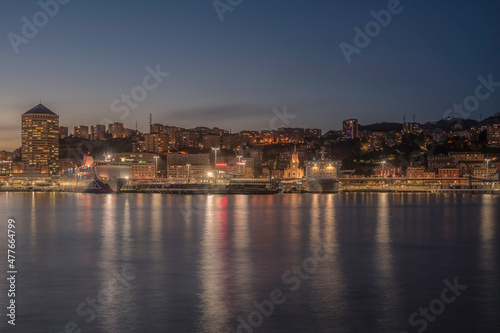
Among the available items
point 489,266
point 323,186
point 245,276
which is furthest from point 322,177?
point 245,276

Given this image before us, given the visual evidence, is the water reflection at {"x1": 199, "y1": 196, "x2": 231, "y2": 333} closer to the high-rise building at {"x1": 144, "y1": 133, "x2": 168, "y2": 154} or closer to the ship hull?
the ship hull

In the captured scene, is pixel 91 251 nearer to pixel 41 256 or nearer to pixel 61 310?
pixel 41 256

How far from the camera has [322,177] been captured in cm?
7344

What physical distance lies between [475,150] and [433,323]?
333 ft

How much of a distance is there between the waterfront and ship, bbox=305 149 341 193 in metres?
47.3

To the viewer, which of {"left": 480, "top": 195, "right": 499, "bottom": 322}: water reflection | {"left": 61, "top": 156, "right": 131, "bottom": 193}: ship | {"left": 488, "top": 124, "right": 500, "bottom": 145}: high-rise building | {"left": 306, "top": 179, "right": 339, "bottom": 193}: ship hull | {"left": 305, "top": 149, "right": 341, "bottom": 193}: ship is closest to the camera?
{"left": 480, "top": 195, "right": 499, "bottom": 322}: water reflection

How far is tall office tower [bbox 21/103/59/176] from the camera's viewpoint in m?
115

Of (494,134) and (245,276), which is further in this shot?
(494,134)

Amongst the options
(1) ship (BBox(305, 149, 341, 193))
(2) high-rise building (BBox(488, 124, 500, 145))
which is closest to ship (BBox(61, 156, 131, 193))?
(1) ship (BBox(305, 149, 341, 193))

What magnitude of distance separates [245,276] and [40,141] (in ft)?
368

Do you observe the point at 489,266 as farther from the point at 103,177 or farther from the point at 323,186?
the point at 103,177

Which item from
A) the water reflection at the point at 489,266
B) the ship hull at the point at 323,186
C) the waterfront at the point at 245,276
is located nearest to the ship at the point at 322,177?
the ship hull at the point at 323,186

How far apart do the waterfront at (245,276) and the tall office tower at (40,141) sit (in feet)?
316

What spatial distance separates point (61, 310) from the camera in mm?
9219
